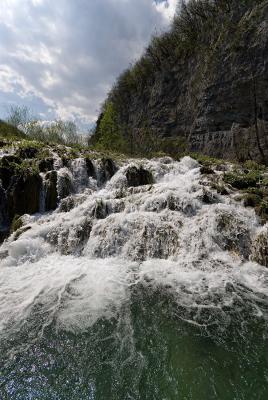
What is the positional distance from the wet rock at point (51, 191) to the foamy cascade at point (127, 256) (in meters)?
1.00

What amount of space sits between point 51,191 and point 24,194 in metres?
1.54

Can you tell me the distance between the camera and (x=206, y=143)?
36.7 m

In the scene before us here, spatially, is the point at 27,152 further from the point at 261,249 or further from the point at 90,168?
the point at 261,249

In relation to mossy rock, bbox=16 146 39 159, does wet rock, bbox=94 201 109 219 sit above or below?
below

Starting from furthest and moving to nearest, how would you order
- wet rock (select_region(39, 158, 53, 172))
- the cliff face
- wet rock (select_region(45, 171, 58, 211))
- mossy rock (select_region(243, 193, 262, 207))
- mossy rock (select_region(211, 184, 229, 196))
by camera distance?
the cliff face < wet rock (select_region(39, 158, 53, 172)) < wet rock (select_region(45, 171, 58, 211)) < mossy rock (select_region(211, 184, 229, 196)) < mossy rock (select_region(243, 193, 262, 207))

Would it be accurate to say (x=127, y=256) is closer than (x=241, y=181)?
Yes

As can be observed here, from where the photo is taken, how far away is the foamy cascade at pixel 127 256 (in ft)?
28.1

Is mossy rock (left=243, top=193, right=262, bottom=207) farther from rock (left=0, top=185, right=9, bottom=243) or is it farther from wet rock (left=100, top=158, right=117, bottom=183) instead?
rock (left=0, top=185, right=9, bottom=243)

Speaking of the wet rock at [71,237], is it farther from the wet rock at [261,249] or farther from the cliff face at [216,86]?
the cliff face at [216,86]

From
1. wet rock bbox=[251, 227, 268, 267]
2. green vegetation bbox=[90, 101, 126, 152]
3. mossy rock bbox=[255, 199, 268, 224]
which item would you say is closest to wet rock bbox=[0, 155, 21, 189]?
mossy rock bbox=[255, 199, 268, 224]

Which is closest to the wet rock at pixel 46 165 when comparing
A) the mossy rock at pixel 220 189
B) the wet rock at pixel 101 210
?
the wet rock at pixel 101 210

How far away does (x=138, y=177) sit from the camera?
20047 millimetres

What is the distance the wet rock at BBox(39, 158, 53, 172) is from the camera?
1975 centimetres

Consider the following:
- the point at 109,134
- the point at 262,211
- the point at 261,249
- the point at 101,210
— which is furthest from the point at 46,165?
the point at 109,134
